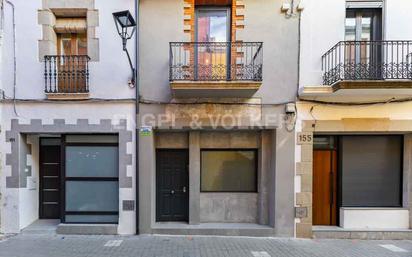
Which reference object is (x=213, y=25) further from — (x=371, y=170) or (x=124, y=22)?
(x=371, y=170)

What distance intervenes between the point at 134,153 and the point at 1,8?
4.99m

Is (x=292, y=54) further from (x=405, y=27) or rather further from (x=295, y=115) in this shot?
(x=405, y=27)

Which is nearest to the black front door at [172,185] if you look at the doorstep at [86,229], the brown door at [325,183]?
the doorstep at [86,229]

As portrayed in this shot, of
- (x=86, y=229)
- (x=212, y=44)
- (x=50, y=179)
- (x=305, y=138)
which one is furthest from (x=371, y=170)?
(x=50, y=179)

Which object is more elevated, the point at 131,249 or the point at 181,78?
the point at 181,78

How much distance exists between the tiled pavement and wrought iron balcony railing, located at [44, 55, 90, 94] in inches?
146

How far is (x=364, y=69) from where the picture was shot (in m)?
6.55

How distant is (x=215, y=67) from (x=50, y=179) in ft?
19.1

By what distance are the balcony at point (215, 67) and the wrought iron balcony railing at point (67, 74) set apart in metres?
2.31

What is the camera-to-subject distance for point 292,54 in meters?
6.82

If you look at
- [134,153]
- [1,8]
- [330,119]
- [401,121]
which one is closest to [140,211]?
[134,153]

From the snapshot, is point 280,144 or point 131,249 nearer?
point 131,249

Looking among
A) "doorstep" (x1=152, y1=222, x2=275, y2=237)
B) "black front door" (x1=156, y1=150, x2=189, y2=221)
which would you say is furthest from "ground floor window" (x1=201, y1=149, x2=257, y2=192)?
"doorstep" (x1=152, y1=222, x2=275, y2=237)

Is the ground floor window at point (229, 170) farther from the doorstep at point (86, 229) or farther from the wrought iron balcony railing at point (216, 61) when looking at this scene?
the doorstep at point (86, 229)
